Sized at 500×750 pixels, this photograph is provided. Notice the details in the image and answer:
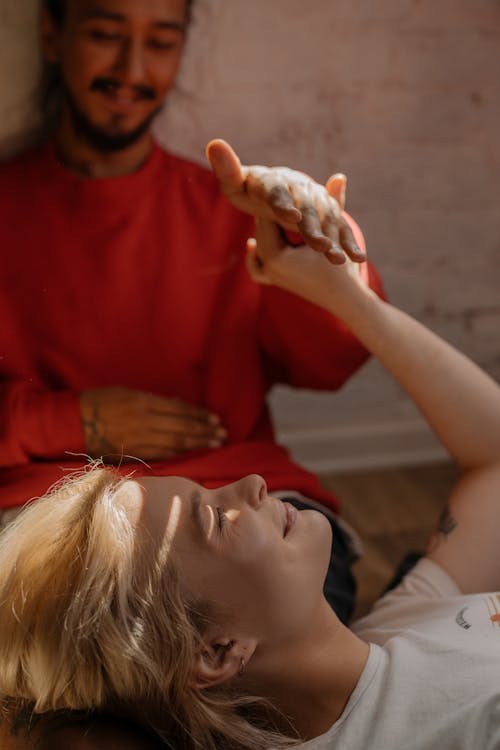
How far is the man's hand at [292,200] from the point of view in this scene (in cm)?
94

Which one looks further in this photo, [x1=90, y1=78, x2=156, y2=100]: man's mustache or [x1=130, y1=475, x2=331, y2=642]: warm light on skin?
[x1=90, y1=78, x2=156, y2=100]: man's mustache

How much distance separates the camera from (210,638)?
2.64ft

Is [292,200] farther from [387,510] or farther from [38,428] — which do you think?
[387,510]

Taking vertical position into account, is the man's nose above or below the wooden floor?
above

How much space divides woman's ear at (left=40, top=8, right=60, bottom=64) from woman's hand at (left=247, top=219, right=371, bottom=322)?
0.41 meters

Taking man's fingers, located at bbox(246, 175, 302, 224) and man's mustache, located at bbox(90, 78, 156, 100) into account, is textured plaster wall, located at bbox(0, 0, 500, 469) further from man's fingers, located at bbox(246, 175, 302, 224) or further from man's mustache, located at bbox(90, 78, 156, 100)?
man's fingers, located at bbox(246, 175, 302, 224)

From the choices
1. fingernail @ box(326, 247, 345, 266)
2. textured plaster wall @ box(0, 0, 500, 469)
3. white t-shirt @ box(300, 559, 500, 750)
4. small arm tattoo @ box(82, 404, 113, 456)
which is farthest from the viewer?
textured plaster wall @ box(0, 0, 500, 469)

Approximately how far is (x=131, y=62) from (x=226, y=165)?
0.89ft

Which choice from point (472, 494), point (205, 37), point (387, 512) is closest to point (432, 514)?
point (387, 512)

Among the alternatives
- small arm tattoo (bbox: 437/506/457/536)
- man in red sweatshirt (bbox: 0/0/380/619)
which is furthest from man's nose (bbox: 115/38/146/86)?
small arm tattoo (bbox: 437/506/457/536)

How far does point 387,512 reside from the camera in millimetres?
1654

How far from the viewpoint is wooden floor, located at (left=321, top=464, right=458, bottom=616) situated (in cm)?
151

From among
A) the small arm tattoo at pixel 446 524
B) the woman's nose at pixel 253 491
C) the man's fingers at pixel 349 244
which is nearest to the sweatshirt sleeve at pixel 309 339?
the man's fingers at pixel 349 244

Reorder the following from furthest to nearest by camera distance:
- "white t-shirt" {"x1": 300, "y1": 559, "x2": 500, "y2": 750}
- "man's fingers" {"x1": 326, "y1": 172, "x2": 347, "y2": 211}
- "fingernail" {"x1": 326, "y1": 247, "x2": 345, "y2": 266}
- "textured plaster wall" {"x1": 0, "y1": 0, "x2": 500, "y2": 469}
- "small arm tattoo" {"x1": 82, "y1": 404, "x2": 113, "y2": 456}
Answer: "textured plaster wall" {"x1": 0, "y1": 0, "x2": 500, "y2": 469} < "small arm tattoo" {"x1": 82, "y1": 404, "x2": 113, "y2": 456} < "man's fingers" {"x1": 326, "y1": 172, "x2": 347, "y2": 211} < "fingernail" {"x1": 326, "y1": 247, "x2": 345, "y2": 266} < "white t-shirt" {"x1": 300, "y1": 559, "x2": 500, "y2": 750}
